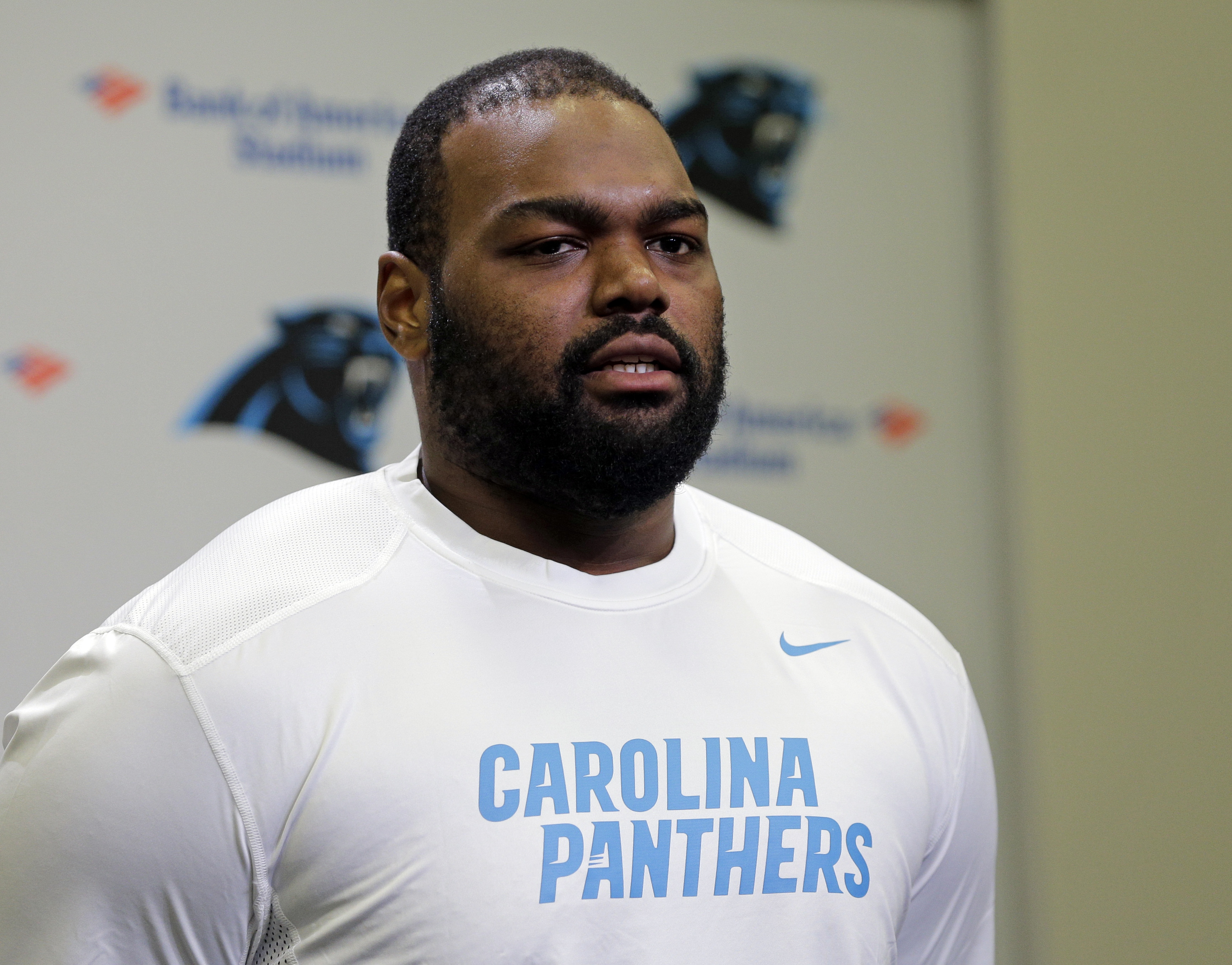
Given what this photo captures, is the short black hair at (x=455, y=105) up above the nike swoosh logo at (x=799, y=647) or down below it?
above

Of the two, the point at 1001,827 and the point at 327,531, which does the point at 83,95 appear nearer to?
the point at 327,531

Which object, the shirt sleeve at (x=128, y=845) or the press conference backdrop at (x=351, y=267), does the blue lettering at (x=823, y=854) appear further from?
the press conference backdrop at (x=351, y=267)

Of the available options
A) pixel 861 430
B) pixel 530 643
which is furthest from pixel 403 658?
pixel 861 430

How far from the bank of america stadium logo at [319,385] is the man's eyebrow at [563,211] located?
0.92 meters

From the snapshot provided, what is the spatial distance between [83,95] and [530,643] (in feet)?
3.87

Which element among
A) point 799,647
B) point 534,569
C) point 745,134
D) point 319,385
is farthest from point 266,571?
point 745,134

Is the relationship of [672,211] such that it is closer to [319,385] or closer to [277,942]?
[277,942]

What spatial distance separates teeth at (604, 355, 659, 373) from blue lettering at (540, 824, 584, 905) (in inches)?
11.6

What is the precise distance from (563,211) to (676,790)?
1.27 ft

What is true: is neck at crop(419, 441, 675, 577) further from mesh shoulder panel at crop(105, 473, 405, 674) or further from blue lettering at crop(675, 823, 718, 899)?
blue lettering at crop(675, 823, 718, 899)

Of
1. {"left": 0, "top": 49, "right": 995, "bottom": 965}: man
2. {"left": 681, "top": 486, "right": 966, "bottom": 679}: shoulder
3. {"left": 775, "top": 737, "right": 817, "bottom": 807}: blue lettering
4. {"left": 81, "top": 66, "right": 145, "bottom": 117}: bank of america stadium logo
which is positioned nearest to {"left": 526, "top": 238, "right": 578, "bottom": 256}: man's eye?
{"left": 0, "top": 49, "right": 995, "bottom": 965}: man

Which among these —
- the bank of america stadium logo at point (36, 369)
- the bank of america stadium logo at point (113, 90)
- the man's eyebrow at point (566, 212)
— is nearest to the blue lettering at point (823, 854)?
the man's eyebrow at point (566, 212)

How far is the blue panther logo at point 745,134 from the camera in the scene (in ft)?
6.50

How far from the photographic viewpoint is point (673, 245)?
946mm
